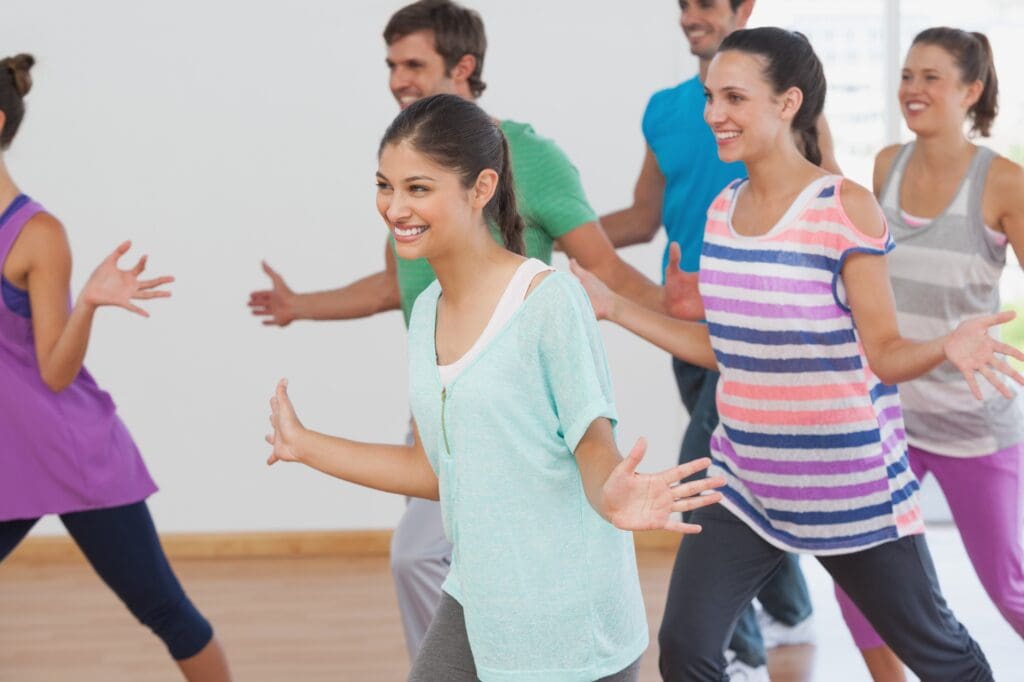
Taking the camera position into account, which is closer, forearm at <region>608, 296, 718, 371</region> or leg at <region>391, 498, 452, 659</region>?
forearm at <region>608, 296, 718, 371</region>

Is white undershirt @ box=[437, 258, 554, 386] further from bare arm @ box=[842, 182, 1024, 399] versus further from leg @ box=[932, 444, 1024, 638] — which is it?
leg @ box=[932, 444, 1024, 638]

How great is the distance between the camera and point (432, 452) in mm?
2135

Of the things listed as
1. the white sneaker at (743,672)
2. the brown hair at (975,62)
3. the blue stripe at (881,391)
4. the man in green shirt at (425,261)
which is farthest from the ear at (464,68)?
the white sneaker at (743,672)

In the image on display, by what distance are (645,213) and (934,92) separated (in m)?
0.83

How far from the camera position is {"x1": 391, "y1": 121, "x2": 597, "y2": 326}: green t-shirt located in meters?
3.11

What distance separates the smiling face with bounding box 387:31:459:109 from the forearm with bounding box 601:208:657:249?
0.76m

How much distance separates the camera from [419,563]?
3.06m

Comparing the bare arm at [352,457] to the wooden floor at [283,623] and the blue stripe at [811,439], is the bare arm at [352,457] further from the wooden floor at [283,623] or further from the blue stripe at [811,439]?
the wooden floor at [283,623]

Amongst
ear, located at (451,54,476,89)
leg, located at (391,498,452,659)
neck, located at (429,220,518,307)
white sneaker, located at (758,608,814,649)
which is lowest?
white sneaker, located at (758,608,814,649)

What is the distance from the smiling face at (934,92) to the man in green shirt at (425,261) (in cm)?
75

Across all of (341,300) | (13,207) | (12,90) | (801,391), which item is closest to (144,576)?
(13,207)

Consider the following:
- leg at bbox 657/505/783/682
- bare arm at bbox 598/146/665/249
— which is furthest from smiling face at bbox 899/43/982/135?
leg at bbox 657/505/783/682

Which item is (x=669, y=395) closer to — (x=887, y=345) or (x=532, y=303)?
(x=887, y=345)

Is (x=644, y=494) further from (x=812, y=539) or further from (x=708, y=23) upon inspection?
(x=708, y=23)
